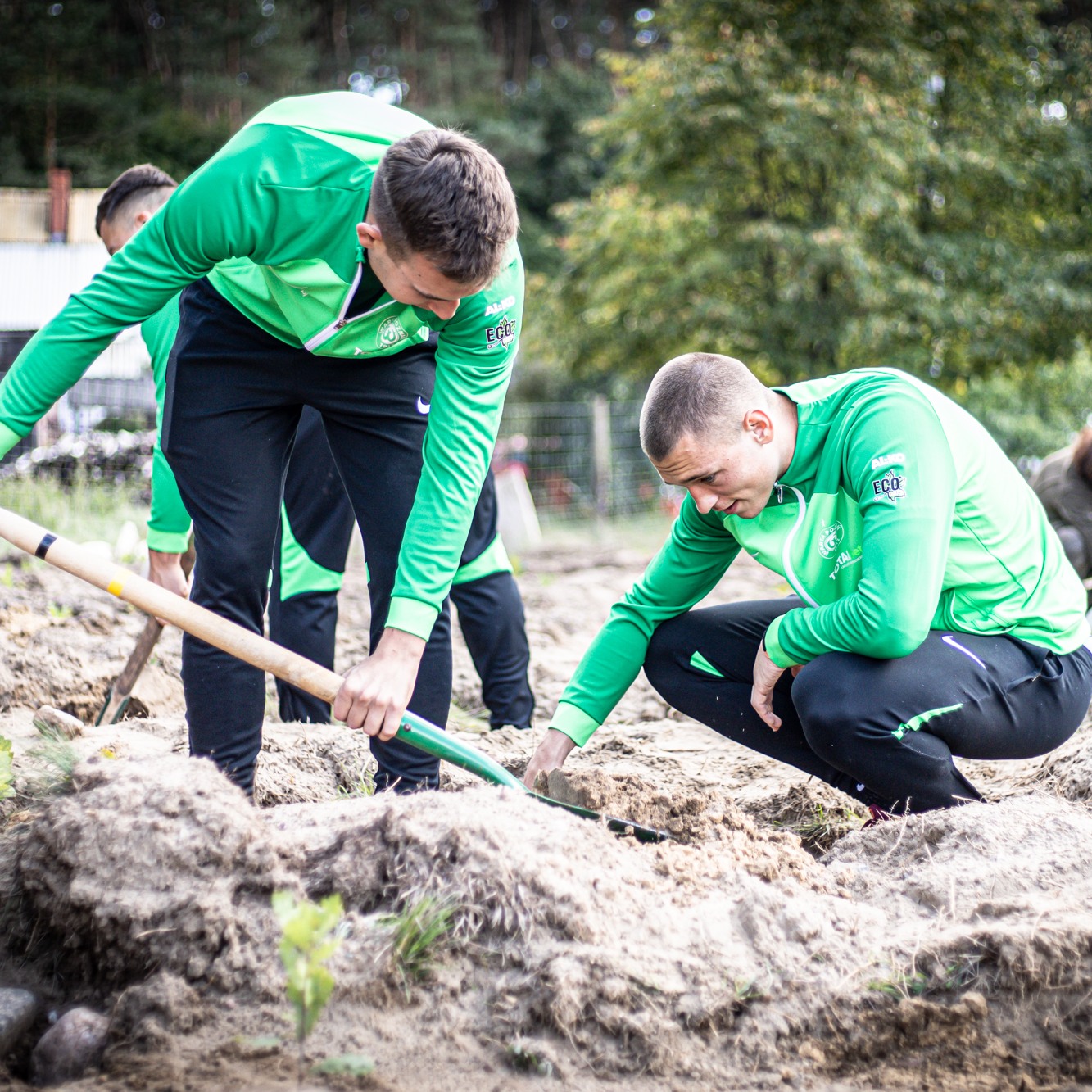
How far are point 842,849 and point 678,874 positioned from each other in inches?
20.3

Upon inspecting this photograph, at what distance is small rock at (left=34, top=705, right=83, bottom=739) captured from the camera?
2846 mm

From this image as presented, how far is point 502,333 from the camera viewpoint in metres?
2.19

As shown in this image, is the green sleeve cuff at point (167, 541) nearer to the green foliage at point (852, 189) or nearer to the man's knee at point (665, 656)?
the man's knee at point (665, 656)

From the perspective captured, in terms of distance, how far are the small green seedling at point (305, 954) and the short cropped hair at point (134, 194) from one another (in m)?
2.75

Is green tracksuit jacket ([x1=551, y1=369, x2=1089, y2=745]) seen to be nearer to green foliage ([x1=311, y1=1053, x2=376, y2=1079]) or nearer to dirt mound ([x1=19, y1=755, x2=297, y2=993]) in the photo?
dirt mound ([x1=19, y1=755, x2=297, y2=993])

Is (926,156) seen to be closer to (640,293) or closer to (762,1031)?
(640,293)

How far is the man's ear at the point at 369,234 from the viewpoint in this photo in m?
1.92

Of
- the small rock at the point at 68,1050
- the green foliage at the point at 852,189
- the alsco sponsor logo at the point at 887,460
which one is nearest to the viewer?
the small rock at the point at 68,1050

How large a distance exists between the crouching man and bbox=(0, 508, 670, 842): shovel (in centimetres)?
43

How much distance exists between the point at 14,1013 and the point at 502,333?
1486mm

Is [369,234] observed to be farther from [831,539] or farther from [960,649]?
[960,649]

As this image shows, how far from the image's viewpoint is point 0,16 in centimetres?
2275

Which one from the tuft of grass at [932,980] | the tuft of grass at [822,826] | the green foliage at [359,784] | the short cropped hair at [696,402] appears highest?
the short cropped hair at [696,402]

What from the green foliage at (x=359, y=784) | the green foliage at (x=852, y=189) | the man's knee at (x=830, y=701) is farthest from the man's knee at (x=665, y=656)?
the green foliage at (x=852, y=189)
